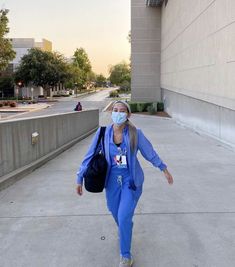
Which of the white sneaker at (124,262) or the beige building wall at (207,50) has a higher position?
the beige building wall at (207,50)

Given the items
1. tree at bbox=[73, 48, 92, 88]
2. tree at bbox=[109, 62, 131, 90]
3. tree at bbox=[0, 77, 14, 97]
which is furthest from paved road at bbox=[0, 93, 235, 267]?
tree at bbox=[73, 48, 92, 88]

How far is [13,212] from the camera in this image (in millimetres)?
5836

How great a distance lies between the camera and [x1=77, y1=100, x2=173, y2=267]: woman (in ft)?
13.0

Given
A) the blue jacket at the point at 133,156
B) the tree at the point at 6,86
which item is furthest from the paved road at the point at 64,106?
the blue jacket at the point at 133,156

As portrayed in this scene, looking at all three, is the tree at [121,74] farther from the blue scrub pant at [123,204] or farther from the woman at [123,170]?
the blue scrub pant at [123,204]

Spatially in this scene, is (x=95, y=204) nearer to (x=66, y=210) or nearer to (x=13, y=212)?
(x=66, y=210)

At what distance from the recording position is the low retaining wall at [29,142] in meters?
7.70

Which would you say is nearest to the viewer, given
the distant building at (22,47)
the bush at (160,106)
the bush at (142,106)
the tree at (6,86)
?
the bush at (142,106)

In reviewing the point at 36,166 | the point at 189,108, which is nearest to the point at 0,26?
the point at 189,108

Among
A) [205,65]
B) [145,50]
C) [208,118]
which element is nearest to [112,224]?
[208,118]

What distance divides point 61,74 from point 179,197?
68.5 metres

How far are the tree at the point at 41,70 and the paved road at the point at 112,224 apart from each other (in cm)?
6549

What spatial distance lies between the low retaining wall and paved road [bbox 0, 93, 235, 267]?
1.15ft

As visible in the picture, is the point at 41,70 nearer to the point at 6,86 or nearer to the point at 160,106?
the point at 6,86
